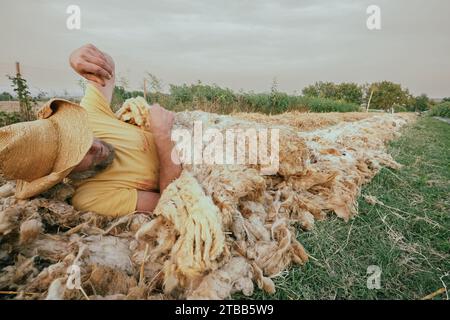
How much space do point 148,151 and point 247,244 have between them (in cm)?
77

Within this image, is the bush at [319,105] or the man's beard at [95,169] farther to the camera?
the bush at [319,105]

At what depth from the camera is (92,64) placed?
169 centimetres

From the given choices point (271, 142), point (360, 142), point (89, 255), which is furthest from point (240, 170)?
point (360, 142)

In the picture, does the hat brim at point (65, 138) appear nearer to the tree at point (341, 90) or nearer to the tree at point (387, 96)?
the tree at point (341, 90)

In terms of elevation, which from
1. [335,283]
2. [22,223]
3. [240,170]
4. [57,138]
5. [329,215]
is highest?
[57,138]

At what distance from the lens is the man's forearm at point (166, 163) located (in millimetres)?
1576

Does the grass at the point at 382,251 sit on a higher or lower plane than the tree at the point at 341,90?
lower

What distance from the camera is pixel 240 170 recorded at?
1.62 metres

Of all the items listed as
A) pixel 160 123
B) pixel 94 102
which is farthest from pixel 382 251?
pixel 94 102

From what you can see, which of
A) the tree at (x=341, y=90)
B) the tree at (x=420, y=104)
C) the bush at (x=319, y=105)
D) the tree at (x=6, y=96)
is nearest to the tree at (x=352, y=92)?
the tree at (x=341, y=90)

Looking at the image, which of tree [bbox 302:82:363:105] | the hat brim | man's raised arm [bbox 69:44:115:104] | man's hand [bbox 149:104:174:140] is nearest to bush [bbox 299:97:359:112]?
man's raised arm [bbox 69:44:115:104]

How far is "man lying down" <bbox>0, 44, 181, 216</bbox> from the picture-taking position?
45.8 inches

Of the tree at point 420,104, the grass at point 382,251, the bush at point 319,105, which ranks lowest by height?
the grass at point 382,251
